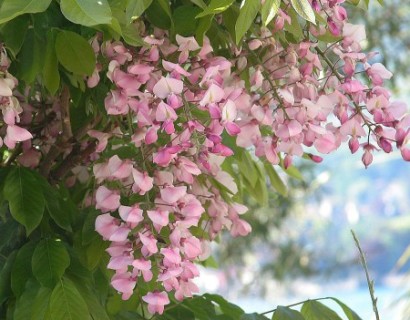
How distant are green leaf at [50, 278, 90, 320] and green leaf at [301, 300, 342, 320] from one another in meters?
0.28

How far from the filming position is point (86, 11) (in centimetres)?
66

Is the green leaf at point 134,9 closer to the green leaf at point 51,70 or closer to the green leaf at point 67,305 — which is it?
the green leaf at point 51,70

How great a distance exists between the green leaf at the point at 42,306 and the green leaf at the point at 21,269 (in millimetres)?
40

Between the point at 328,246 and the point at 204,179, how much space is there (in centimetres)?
769

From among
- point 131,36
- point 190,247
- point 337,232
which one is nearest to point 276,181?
point 190,247

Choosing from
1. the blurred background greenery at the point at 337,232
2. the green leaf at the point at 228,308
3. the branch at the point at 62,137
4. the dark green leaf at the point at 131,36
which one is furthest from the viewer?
the blurred background greenery at the point at 337,232

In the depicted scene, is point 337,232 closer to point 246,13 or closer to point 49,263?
point 49,263

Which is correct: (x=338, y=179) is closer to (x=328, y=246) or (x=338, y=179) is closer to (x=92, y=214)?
(x=328, y=246)

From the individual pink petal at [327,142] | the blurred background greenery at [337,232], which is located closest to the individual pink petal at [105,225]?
the individual pink petal at [327,142]

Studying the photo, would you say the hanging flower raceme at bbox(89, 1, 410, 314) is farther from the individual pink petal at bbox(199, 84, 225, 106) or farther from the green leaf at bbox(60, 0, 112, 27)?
the green leaf at bbox(60, 0, 112, 27)

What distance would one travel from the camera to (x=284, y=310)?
3.20 ft

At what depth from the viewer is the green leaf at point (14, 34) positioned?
812mm

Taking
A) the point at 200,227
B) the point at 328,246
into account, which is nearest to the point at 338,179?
the point at 328,246

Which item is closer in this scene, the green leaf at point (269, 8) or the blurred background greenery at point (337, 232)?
the green leaf at point (269, 8)
